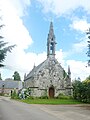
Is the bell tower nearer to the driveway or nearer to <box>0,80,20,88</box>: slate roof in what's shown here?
the driveway

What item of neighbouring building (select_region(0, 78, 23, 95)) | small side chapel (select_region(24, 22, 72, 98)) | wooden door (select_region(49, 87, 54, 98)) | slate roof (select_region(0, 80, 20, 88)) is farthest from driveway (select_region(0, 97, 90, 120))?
slate roof (select_region(0, 80, 20, 88))

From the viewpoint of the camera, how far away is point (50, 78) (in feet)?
187

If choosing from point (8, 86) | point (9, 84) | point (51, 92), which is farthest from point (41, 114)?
point (9, 84)

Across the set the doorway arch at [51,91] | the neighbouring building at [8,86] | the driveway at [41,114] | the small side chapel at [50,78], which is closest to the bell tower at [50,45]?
the small side chapel at [50,78]

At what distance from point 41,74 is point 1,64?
44.3m

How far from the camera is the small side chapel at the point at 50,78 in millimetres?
55594

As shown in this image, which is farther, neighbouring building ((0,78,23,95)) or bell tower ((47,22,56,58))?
neighbouring building ((0,78,23,95))

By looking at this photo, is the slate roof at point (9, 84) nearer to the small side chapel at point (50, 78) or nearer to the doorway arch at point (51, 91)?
the small side chapel at point (50, 78)

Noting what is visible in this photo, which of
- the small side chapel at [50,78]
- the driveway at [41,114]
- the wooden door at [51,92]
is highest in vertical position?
the small side chapel at [50,78]

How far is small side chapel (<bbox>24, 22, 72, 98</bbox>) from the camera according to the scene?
5559cm

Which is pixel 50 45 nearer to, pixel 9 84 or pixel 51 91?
pixel 51 91

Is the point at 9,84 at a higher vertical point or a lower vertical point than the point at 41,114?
higher

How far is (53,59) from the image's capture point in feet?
189

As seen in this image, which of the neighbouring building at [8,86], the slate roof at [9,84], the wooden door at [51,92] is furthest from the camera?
the slate roof at [9,84]
